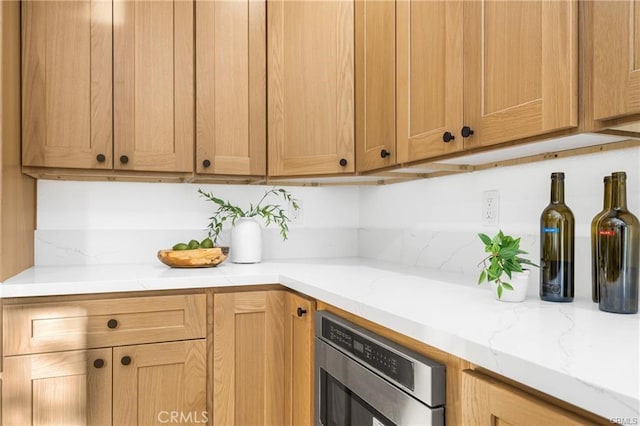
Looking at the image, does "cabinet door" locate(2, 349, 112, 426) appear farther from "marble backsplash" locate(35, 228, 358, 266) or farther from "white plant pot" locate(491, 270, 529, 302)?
"white plant pot" locate(491, 270, 529, 302)

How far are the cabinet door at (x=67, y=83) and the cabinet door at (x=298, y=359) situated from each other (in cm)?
98

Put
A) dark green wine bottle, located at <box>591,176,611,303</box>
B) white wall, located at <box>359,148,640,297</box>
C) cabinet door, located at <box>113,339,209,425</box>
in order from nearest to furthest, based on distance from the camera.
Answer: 1. dark green wine bottle, located at <box>591,176,611,303</box>
2. white wall, located at <box>359,148,640,297</box>
3. cabinet door, located at <box>113,339,209,425</box>

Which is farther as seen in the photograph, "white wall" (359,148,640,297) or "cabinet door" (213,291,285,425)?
"cabinet door" (213,291,285,425)

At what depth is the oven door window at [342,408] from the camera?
1197mm

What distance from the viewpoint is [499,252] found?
1252 millimetres

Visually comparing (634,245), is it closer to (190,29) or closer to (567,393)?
(567,393)

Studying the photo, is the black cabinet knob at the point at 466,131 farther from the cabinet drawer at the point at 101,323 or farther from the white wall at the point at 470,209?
the cabinet drawer at the point at 101,323

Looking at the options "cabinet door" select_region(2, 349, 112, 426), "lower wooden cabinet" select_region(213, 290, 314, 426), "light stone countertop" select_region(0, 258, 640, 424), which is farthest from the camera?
"lower wooden cabinet" select_region(213, 290, 314, 426)

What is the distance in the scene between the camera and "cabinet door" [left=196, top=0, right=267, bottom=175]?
2.08 m

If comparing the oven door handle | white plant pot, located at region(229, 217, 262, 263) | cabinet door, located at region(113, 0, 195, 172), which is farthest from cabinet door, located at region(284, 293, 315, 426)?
cabinet door, located at region(113, 0, 195, 172)

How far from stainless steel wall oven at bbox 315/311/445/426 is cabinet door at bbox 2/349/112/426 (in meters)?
0.76

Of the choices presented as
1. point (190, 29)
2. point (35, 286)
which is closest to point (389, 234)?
point (190, 29)

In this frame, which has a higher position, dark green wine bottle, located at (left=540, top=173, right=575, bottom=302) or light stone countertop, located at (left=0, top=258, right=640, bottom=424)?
dark green wine bottle, located at (left=540, top=173, right=575, bottom=302)

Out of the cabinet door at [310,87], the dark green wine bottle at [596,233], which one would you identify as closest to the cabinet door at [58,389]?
the cabinet door at [310,87]
